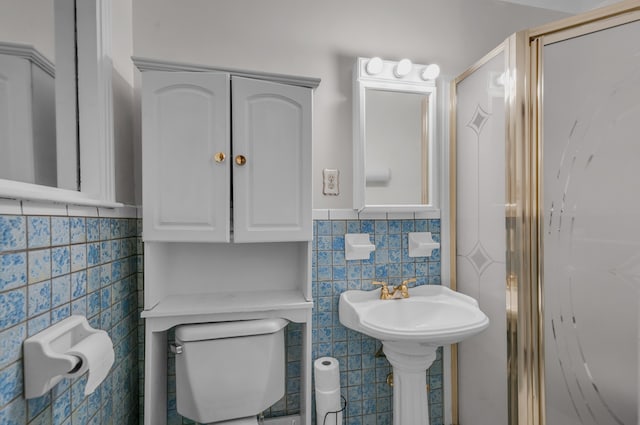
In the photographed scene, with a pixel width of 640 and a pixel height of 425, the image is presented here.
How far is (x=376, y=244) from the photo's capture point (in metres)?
1.59

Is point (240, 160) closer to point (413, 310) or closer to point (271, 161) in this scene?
point (271, 161)

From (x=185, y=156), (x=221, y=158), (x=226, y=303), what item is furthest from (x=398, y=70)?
(x=226, y=303)

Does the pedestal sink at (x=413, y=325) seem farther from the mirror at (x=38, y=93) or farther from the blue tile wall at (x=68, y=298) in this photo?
the mirror at (x=38, y=93)

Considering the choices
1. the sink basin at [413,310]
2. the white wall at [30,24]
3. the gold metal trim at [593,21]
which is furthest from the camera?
the sink basin at [413,310]

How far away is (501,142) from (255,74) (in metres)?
1.08

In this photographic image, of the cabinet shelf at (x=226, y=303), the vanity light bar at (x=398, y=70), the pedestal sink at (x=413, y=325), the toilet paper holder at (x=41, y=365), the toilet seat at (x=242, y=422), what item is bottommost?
the toilet seat at (x=242, y=422)

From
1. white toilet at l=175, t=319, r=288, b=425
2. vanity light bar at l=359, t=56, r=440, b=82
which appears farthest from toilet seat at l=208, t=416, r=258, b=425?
vanity light bar at l=359, t=56, r=440, b=82

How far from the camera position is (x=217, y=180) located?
118cm

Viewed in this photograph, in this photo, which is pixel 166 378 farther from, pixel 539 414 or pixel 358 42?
pixel 358 42

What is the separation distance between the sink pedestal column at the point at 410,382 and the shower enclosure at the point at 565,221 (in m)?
0.35

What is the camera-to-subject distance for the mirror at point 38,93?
65cm

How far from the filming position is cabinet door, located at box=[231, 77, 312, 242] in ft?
3.95

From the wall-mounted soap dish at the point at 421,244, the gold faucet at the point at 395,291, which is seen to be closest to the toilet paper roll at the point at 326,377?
the gold faucet at the point at 395,291

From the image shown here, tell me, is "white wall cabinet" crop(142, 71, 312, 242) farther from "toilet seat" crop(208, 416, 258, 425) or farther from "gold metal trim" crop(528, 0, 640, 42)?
"gold metal trim" crop(528, 0, 640, 42)
